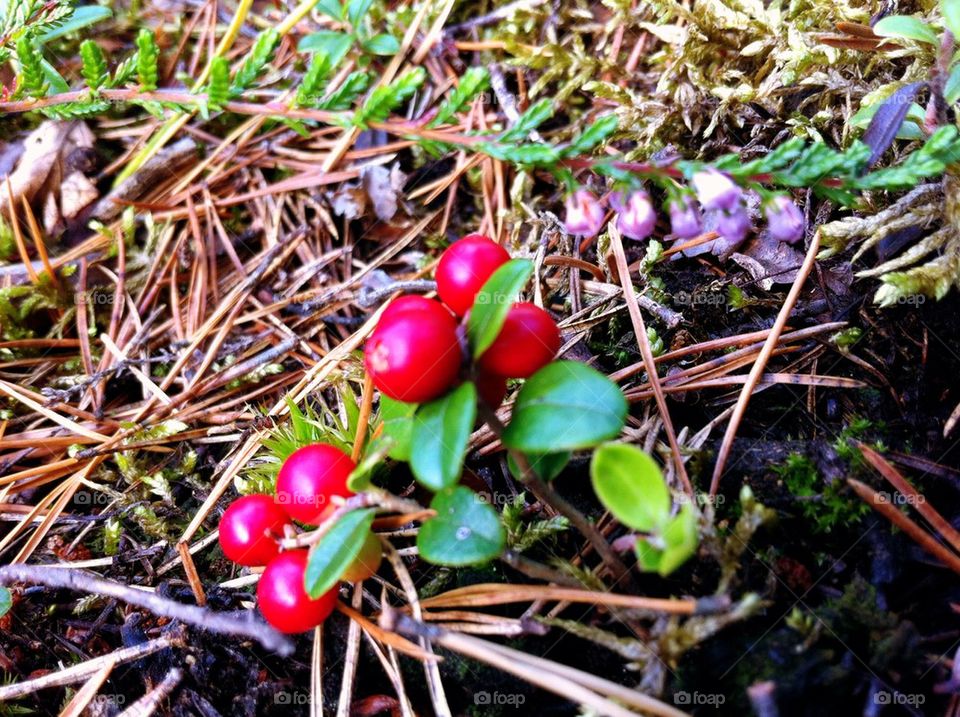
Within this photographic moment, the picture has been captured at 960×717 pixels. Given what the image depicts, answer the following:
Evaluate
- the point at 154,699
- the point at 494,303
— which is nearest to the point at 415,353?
the point at 494,303

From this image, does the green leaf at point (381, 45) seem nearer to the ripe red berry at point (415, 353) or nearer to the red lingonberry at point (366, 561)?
the ripe red berry at point (415, 353)

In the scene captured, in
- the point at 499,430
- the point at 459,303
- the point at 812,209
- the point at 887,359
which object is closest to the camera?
the point at 499,430

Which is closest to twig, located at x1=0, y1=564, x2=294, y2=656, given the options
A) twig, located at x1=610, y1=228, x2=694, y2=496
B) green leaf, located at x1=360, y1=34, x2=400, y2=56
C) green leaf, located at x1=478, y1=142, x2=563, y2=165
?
twig, located at x1=610, y1=228, x2=694, y2=496

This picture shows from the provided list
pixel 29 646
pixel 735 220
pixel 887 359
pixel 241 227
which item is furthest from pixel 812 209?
pixel 29 646

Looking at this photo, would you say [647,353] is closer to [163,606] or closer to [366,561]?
[366,561]

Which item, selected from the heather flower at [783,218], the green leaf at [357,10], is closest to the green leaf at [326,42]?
the green leaf at [357,10]

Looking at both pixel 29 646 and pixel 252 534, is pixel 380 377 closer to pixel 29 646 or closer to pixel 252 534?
pixel 252 534
